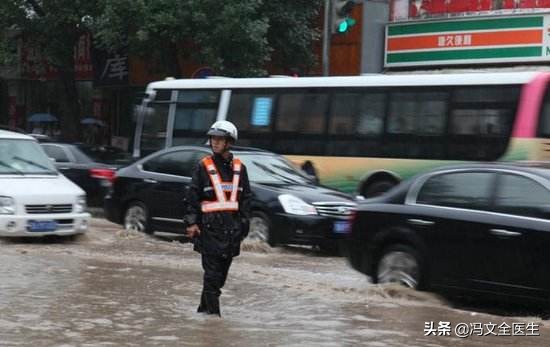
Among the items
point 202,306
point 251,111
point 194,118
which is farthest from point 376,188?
point 202,306

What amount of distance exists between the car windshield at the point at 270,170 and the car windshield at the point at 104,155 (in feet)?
17.2

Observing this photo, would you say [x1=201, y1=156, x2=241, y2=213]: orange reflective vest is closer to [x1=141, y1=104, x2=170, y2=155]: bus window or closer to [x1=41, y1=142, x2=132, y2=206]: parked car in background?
[x1=41, y1=142, x2=132, y2=206]: parked car in background

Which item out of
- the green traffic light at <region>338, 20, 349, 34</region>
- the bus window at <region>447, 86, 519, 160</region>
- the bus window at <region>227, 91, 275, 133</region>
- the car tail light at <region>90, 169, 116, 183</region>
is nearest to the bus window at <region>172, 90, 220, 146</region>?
the bus window at <region>227, 91, 275, 133</region>

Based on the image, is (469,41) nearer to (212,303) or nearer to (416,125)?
(416,125)

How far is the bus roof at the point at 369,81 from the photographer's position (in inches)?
595

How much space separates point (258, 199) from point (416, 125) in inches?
171

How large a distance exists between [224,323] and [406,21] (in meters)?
18.0

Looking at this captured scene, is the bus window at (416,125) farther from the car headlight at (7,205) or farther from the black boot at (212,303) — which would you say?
the black boot at (212,303)

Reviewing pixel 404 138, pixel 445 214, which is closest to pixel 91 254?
pixel 445 214

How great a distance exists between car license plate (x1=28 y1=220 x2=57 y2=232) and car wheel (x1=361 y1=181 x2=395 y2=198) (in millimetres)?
6199

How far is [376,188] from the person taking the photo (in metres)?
16.7

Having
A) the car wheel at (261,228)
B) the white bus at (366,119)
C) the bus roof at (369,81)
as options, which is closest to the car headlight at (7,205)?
the car wheel at (261,228)

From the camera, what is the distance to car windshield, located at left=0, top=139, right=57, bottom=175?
13453 millimetres

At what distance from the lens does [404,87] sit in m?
16.5
